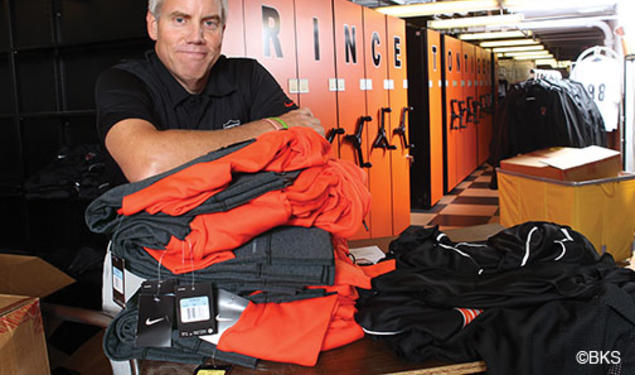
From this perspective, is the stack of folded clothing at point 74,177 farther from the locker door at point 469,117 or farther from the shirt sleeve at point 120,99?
the locker door at point 469,117

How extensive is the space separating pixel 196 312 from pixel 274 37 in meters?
2.70

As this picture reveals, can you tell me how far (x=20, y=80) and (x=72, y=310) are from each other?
2.84 meters

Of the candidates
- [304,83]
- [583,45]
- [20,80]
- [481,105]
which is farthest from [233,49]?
[583,45]

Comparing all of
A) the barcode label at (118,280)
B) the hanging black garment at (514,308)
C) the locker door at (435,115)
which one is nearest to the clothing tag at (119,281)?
the barcode label at (118,280)

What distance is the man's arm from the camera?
3.66 feet

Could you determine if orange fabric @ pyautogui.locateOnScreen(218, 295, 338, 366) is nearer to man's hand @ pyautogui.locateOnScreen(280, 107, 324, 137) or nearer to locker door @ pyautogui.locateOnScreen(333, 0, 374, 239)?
man's hand @ pyautogui.locateOnScreen(280, 107, 324, 137)

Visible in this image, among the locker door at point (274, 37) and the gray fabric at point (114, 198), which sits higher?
the locker door at point (274, 37)

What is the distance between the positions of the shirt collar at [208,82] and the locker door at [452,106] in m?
6.27

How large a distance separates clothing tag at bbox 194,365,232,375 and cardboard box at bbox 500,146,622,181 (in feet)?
9.32

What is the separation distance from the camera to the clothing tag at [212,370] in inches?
35.6

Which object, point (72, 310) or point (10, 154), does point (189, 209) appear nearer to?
point (72, 310)

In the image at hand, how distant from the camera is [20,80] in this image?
12.2ft

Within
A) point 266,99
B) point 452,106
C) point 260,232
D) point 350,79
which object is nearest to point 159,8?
point 266,99

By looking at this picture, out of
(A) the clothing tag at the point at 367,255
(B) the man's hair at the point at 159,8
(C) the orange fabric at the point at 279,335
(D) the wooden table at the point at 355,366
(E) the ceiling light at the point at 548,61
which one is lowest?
(D) the wooden table at the point at 355,366
